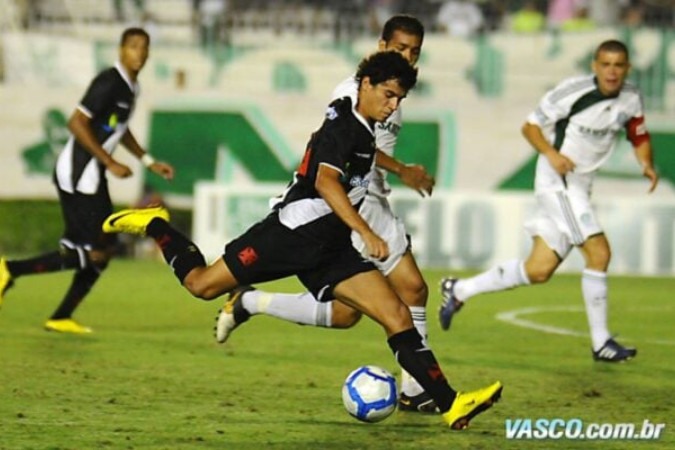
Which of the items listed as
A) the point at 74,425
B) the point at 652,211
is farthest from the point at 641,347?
the point at 652,211

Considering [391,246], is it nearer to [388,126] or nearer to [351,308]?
[351,308]

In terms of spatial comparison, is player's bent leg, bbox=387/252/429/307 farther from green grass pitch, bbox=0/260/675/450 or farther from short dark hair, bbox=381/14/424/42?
short dark hair, bbox=381/14/424/42

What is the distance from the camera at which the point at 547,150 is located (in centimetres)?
1152

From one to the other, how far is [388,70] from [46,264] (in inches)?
204

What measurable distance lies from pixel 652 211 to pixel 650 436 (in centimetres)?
1203

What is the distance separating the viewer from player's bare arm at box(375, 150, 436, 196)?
352 inches

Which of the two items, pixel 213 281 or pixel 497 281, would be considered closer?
pixel 213 281

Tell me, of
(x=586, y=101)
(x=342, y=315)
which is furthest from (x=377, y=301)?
(x=586, y=101)

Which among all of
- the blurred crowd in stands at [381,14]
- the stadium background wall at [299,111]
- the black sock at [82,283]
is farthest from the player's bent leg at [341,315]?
the blurred crowd in stands at [381,14]

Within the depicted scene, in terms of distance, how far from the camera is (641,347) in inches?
491

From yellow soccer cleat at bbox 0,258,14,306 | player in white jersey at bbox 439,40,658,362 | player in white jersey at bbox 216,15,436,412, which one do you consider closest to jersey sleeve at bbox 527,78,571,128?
player in white jersey at bbox 439,40,658,362

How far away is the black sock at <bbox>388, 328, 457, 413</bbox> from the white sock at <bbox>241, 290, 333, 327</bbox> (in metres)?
1.32

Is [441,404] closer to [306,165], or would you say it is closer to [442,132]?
[306,165]

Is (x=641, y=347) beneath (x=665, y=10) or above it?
beneath
